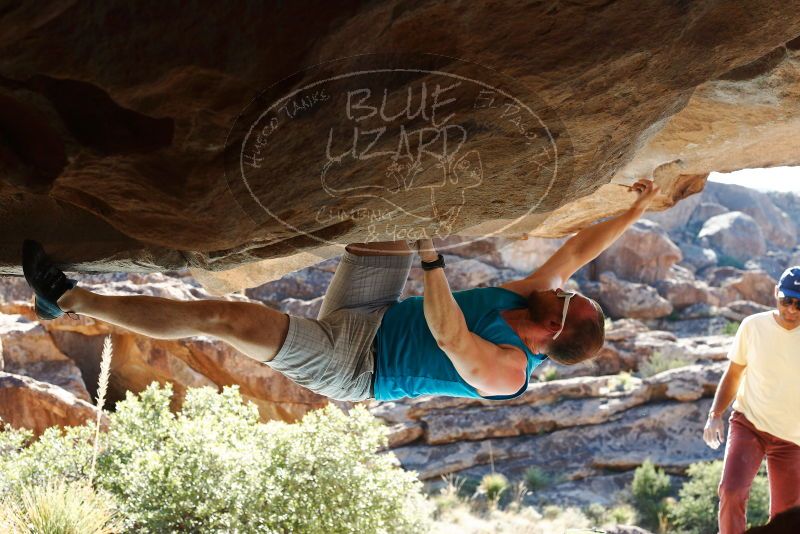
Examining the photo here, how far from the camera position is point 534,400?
1627 centimetres

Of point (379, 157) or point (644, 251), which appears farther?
point (644, 251)

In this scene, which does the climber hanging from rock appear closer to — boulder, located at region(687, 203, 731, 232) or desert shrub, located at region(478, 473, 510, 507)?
desert shrub, located at region(478, 473, 510, 507)

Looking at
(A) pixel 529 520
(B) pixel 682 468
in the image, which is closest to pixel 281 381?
(A) pixel 529 520

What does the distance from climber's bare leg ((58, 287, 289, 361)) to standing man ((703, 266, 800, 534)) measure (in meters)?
3.18

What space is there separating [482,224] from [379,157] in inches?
42.5

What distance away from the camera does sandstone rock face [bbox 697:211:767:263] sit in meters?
29.5

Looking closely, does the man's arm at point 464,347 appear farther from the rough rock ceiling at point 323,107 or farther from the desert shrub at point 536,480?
the desert shrub at point 536,480

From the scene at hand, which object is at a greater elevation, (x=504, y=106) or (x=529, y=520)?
(x=504, y=106)

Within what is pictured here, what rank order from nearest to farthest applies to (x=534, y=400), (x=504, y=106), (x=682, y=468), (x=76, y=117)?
(x=76, y=117), (x=504, y=106), (x=682, y=468), (x=534, y=400)

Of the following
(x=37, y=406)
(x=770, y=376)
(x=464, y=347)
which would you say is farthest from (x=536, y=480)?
(x=464, y=347)

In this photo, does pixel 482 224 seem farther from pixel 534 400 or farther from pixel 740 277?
pixel 740 277

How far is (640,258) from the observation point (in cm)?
2392

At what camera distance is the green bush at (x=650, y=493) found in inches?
529

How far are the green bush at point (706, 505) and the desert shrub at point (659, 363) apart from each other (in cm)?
405
